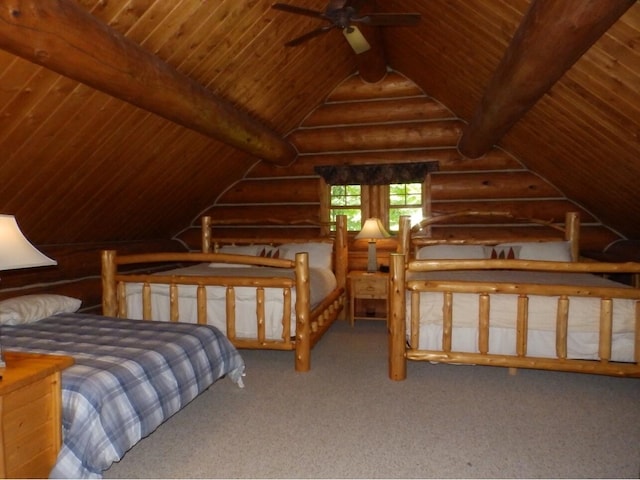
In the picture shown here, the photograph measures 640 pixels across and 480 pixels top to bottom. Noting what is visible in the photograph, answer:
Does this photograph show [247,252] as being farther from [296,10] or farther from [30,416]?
[30,416]

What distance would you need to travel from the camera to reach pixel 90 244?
4.74 metres

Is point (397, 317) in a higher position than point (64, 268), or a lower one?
lower

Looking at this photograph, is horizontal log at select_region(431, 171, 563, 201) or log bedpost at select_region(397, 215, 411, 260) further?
horizontal log at select_region(431, 171, 563, 201)

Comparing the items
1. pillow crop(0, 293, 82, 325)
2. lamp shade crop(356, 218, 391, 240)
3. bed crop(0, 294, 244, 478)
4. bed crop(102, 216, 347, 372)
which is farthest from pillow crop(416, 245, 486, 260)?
pillow crop(0, 293, 82, 325)

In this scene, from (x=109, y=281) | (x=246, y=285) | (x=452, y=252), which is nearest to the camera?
(x=246, y=285)

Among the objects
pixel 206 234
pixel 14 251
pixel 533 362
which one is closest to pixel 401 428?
pixel 533 362

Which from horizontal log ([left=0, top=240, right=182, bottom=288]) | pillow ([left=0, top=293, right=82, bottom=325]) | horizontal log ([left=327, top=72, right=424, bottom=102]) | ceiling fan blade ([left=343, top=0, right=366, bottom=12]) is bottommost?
pillow ([left=0, top=293, right=82, bottom=325])

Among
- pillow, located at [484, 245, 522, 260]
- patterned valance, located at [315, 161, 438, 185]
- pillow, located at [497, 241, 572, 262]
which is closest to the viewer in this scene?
pillow, located at [497, 241, 572, 262]

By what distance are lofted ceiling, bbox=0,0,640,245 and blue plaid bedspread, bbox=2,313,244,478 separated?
127cm

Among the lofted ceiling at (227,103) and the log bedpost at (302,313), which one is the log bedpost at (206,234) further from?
the log bedpost at (302,313)

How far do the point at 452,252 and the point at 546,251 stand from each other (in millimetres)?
900

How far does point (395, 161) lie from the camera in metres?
5.62

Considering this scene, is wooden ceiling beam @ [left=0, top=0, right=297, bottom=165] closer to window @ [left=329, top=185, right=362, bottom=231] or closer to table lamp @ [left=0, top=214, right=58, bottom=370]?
table lamp @ [left=0, top=214, right=58, bottom=370]

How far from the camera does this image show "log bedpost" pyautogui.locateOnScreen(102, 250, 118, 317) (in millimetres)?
3723
